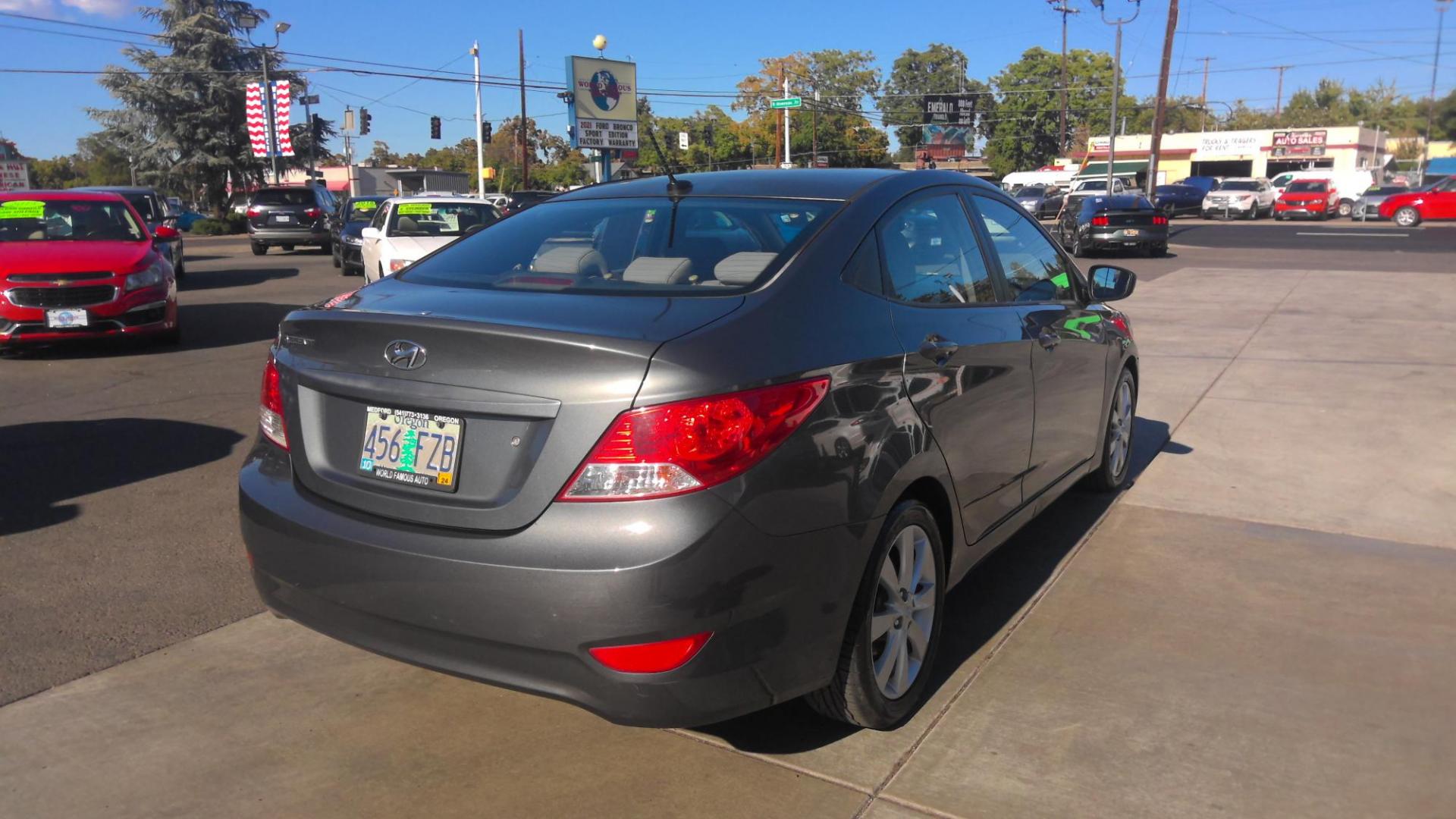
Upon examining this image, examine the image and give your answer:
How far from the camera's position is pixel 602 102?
118 feet

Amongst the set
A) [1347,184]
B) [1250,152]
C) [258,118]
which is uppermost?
[258,118]

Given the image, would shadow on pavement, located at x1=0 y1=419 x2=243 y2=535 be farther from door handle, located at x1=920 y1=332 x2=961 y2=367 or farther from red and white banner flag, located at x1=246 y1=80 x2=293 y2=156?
red and white banner flag, located at x1=246 y1=80 x2=293 y2=156

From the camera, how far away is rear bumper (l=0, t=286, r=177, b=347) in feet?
31.7

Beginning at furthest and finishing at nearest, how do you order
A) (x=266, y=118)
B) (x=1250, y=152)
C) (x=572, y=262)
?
(x=1250, y=152) < (x=266, y=118) < (x=572, y=262)

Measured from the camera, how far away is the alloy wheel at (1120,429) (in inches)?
221

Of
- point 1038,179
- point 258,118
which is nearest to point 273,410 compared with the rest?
point 258,118

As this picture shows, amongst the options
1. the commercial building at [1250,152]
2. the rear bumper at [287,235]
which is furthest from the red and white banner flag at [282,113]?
the commercial building at [1250,152]

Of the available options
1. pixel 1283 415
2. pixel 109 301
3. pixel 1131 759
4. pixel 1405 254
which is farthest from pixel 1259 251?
pixel 1131 759

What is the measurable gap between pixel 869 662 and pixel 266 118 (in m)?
43.6

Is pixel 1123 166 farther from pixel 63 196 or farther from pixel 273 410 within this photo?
pixel 273 410

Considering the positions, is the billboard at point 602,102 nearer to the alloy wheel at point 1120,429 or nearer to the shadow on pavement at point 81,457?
the shadow on pavement at point 81,457

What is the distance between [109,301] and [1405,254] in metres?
24.1

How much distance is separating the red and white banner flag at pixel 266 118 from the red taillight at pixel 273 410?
4105 centimetres

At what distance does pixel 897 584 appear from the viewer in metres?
3.26
